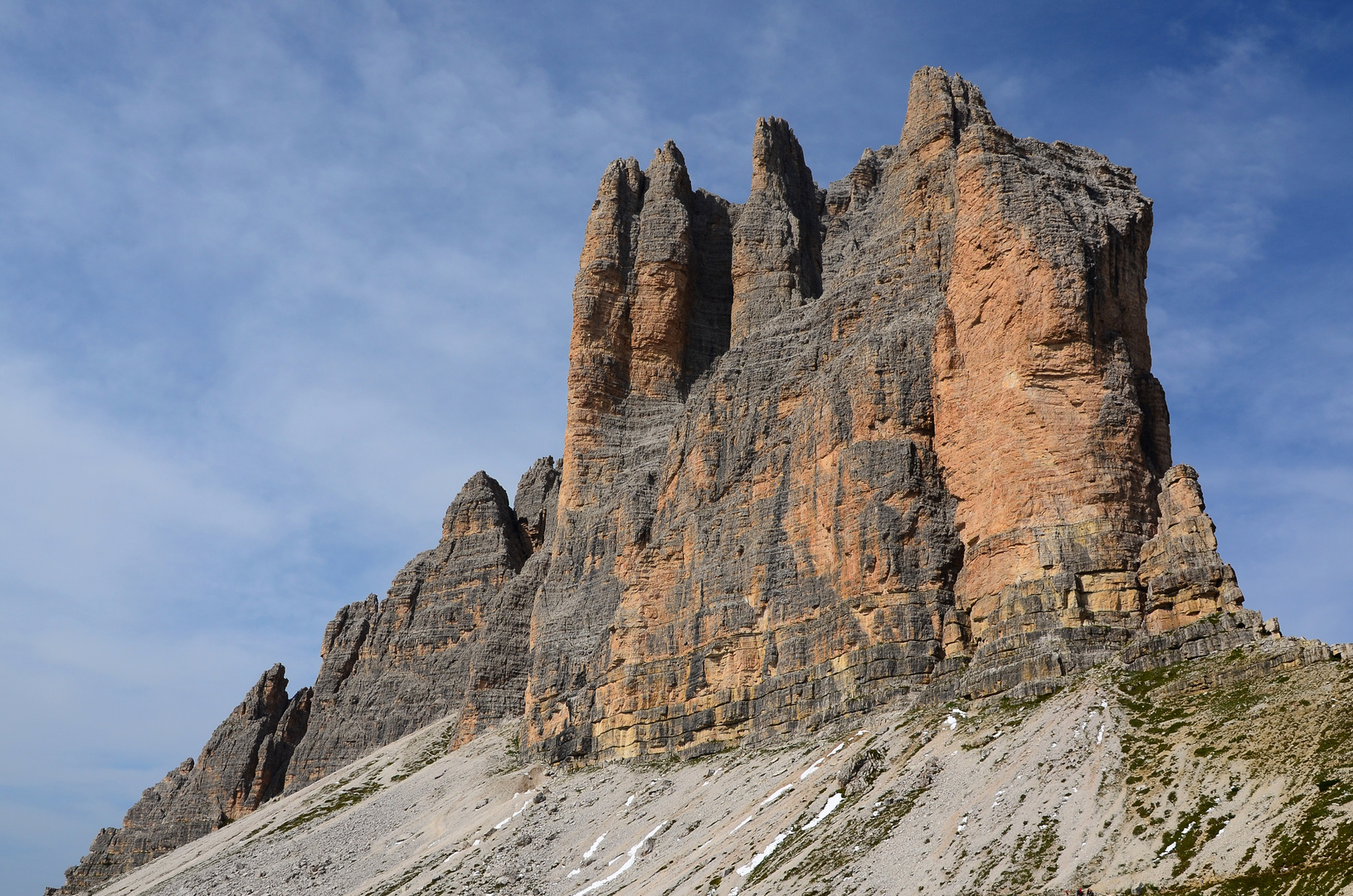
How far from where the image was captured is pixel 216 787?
437 ft

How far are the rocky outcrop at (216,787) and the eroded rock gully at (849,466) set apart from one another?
10943mm

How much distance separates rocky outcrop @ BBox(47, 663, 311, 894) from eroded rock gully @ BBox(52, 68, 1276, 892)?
10.9 metres

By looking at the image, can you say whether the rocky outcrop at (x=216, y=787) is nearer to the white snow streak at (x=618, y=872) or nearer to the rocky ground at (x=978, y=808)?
the rocky ground at (x=978, y=808)

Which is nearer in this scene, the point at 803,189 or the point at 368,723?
the point at 803,189

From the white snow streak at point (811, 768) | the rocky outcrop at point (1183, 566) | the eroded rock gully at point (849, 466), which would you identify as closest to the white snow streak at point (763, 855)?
the white snow streak at point (811, 768)

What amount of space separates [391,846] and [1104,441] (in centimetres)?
5296

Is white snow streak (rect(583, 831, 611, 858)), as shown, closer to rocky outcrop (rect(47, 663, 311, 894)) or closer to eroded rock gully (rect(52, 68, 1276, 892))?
eroded rock gully (rect(52, 68, 1276, 892))

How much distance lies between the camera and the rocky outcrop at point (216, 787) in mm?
132375

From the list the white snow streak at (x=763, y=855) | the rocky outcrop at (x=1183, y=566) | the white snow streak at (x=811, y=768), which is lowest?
the white snow streak at (x=763, y=855)

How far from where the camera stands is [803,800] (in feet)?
200

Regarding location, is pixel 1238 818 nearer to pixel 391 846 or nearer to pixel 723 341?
pixel 391 846

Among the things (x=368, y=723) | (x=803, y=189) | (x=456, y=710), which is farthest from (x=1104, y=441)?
(x=368, y=723)

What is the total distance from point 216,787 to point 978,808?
102 metres

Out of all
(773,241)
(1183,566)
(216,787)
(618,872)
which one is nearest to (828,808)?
(618,872)
